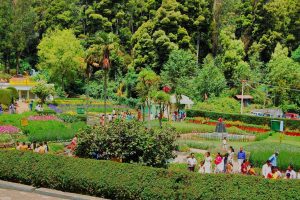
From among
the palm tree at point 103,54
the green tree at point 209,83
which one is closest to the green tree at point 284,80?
the green tree at point 209,83

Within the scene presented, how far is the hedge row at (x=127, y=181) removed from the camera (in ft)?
43.1

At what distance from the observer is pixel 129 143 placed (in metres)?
17.3

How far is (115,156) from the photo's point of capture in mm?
17359

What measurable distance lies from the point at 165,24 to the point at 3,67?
93.4ft

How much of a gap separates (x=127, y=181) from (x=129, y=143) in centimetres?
314

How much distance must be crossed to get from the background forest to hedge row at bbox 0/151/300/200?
3735 centimetres

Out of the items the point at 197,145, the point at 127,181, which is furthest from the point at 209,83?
the point at 127,181

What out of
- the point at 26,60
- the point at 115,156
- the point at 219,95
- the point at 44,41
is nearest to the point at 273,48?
the point at 219,95

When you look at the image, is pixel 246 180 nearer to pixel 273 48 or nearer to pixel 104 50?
pixel 104 50

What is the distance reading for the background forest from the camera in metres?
56.4

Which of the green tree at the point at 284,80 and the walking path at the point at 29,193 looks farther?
the green tree at the point at 284,80

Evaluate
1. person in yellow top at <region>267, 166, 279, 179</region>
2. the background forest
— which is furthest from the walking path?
the background forest

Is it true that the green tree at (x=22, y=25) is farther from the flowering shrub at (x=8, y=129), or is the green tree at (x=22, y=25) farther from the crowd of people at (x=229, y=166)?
the crowd of people at (x=229, y=166)

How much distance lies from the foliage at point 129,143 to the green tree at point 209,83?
1465 inches
